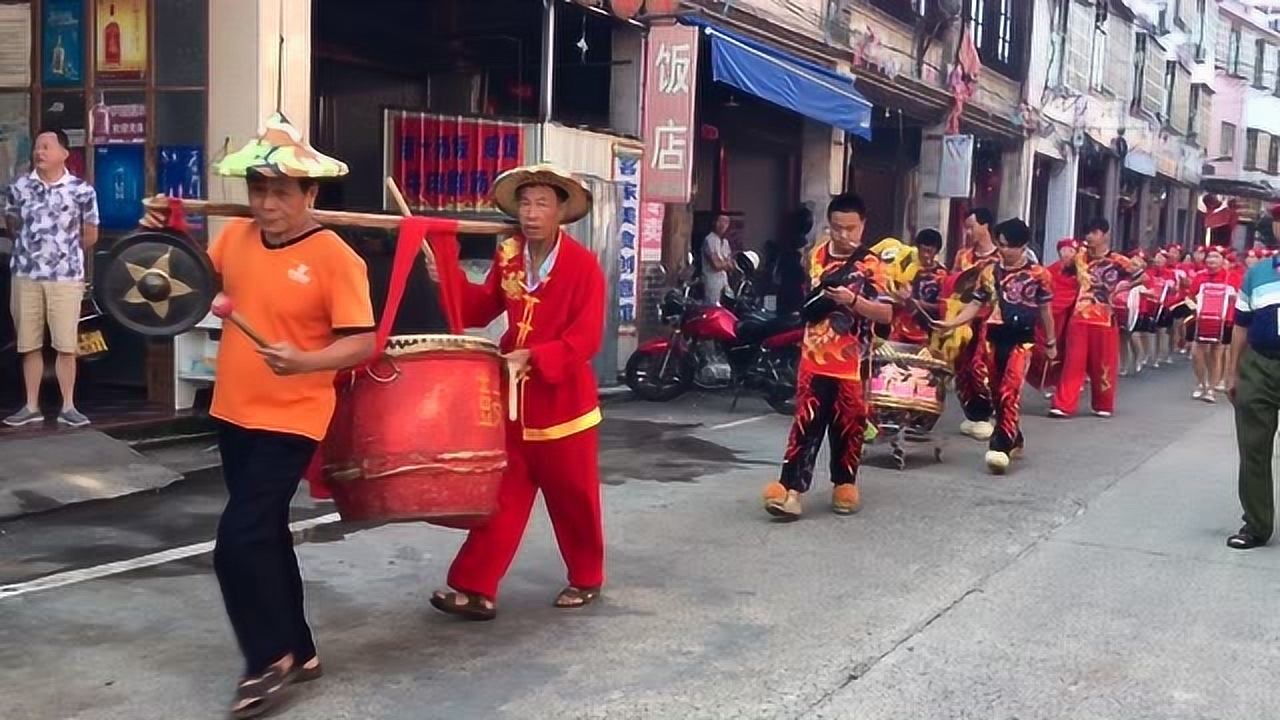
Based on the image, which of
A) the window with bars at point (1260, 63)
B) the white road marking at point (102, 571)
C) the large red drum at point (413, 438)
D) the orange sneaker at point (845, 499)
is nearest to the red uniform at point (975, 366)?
the orange sneaker at point (845, 499)

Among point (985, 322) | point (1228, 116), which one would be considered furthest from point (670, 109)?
point (1228, 116)

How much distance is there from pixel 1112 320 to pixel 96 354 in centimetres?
875

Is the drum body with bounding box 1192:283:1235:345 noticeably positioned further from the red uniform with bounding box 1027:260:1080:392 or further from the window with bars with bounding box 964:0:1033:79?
the window with bars with bounding box 964:0:1033:79

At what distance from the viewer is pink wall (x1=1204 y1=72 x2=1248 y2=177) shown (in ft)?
143

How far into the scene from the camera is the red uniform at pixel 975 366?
30.0 ft

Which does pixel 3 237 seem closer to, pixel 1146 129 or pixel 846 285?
pixel 846 285

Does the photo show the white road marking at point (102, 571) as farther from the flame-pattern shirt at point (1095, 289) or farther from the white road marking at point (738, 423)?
the flame-pattern shirt at point (1095, 289)

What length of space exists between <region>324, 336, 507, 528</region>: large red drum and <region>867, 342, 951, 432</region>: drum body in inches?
184

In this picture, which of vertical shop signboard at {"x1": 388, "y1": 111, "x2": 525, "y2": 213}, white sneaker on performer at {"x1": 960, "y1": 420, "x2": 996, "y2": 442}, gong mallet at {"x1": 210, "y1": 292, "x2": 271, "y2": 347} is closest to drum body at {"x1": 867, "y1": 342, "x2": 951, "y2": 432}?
white sneaker on performer at {"x1": 960, "y1": 420, "x2": 996, "y2": 442}

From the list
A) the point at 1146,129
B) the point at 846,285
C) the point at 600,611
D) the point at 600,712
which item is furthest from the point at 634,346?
the point at 1146,129

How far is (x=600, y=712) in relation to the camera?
4020 millimetres

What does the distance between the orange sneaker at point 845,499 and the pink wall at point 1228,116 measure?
4087cm

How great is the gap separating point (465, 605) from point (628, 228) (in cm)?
797

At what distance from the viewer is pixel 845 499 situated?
7.01 m
